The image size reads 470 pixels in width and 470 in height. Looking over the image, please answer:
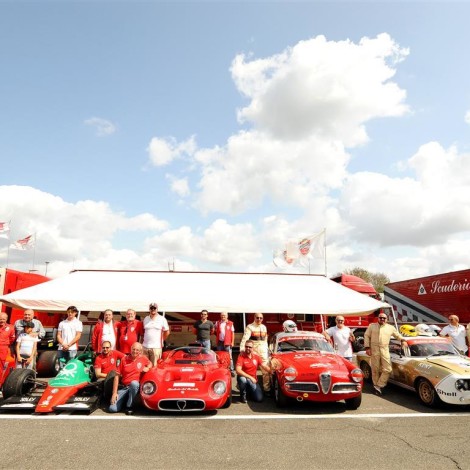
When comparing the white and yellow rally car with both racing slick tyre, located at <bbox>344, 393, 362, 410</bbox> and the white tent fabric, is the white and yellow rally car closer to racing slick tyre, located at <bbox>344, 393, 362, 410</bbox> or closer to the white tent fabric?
racing slick tyre, located at <bbox>344, 393, 362, 410</bbox>

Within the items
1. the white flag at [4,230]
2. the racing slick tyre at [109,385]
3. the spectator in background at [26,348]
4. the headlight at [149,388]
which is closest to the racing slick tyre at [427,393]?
the headlight at [149,388]

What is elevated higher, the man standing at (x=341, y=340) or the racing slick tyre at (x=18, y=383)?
the man standing at (x=341, y=340)

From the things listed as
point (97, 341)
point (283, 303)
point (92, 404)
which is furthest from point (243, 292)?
point (92, 404)

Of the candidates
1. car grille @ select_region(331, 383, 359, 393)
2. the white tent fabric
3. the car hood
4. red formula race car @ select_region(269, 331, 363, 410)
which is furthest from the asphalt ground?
the white tent fabric

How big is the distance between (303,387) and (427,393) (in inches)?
97.3

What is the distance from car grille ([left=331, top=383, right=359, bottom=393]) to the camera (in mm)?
6480

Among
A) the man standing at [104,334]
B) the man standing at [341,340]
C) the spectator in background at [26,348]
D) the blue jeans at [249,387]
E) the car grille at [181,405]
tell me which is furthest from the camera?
the man standing at [341,340]

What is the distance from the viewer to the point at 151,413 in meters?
6.34

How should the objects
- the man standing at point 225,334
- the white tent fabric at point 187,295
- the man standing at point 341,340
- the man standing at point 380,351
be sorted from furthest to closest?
the white tent fabric at point 187,295
the man standing at point 225,334
the man standing at point 341,340
the man standing at point 380,351

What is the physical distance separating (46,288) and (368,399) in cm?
1037

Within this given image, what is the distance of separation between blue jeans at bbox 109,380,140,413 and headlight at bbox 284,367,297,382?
2.61 metres

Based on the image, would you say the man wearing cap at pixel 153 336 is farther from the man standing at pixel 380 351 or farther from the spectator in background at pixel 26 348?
the man standing at pixel 380 351

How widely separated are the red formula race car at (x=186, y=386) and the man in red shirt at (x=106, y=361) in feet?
2.21

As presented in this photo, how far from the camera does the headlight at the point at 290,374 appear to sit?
6.56 metres
